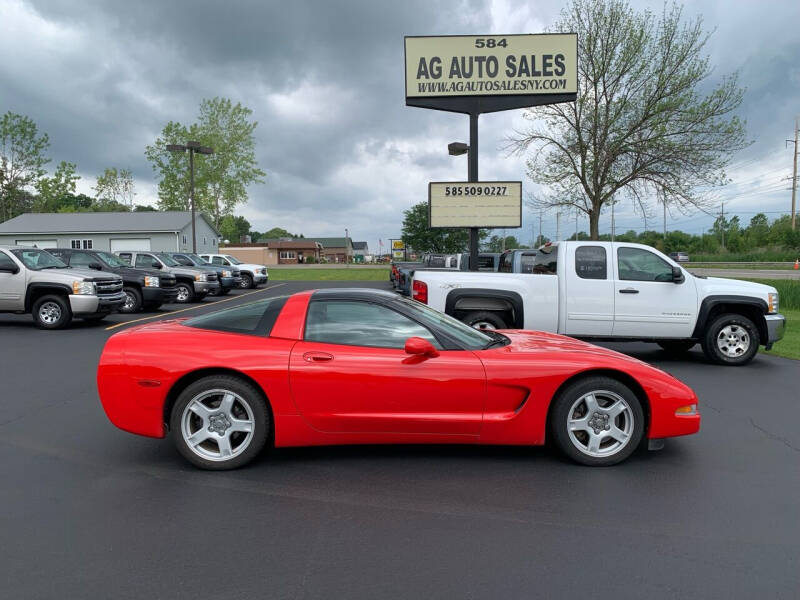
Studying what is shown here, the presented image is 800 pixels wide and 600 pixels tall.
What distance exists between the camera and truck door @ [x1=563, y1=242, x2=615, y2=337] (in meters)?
8.61

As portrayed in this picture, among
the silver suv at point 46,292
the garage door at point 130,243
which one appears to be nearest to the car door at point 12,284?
Result: the silver suv at point 46,292

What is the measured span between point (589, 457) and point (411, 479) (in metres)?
1.35

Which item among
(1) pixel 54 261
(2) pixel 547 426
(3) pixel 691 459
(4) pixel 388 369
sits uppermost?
(1) pixel 54 261

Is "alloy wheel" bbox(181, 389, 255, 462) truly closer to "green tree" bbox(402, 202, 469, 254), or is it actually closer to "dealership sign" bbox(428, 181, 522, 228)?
"dealership sign" bbox(428, 181, 522, 228)

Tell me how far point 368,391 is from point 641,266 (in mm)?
6233

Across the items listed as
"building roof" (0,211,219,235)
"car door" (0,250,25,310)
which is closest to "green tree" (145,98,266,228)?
"building roof" (0,211,219,235)

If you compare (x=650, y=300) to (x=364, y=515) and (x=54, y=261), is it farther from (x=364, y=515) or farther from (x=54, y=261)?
(x=54, y=261)

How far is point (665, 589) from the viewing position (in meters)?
2.63


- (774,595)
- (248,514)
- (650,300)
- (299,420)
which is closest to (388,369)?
(299,420)

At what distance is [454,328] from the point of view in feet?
15.0

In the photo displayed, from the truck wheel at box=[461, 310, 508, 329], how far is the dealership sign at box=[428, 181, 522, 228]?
5060 millimetres

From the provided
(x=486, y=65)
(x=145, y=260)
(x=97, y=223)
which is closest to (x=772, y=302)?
(x=486, y=65)

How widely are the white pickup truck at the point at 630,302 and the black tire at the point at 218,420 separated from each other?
4.61 m

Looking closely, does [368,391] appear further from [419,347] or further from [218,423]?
[218,423]
